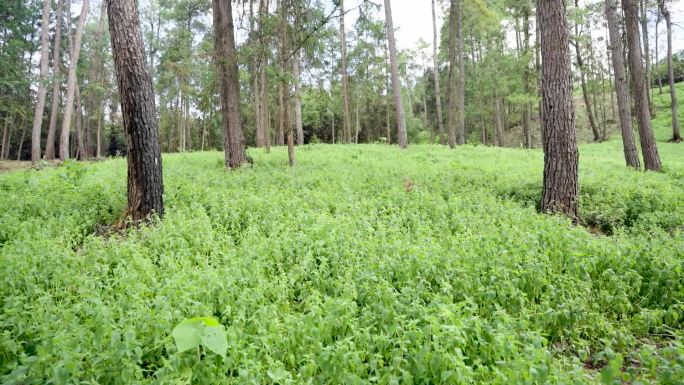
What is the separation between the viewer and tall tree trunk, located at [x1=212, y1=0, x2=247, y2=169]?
11633mm

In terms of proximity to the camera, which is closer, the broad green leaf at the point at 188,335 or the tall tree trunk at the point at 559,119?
the broad green leaf at the point at 188,335

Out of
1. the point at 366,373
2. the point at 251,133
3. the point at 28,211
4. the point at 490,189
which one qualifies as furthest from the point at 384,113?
the point at 366,373

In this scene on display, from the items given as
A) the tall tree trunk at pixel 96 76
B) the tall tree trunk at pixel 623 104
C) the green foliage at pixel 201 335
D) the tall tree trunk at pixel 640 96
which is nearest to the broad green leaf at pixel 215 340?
the green foliage at pixel 201 335

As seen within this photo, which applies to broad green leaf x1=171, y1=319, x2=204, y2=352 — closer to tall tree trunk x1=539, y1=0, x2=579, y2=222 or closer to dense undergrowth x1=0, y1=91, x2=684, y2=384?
dense undergrowth x1=0, y1=91, x2=684, y2=384

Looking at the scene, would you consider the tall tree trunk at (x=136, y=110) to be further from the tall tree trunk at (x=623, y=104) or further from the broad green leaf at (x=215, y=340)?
the tall tree trunk at (x=623, y=104)

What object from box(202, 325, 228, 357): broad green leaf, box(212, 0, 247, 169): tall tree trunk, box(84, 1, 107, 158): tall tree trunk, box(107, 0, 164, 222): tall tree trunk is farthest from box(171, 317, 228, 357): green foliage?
box(84, 1, 107, 158): tall tree trunk

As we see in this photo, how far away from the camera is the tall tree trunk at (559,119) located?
6.83m

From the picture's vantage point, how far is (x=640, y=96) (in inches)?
450

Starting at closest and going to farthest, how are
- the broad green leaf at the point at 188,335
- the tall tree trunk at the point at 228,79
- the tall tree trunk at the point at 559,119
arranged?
1. the broad green leaf at the point at 188,335
2. the tall tree trunk at the point at 559,119
3. the tall tree trunk at the point at 228,79

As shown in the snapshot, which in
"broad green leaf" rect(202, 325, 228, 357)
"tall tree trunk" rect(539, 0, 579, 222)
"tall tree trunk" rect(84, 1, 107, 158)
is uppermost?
"tall tree trunk" rect(84, 1, 107, 158)

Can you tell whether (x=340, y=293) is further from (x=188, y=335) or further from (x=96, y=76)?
(x=96, y=76)

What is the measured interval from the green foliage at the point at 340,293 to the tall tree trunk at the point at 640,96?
4.88m

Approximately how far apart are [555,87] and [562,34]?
0.91 metres

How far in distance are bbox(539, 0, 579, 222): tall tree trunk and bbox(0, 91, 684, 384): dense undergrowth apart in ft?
1.74
